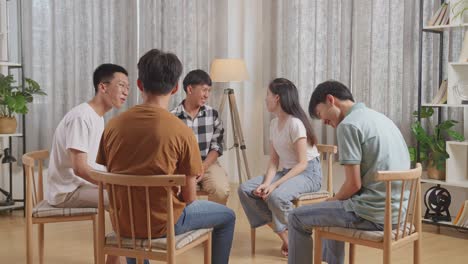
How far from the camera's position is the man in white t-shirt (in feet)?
11.1

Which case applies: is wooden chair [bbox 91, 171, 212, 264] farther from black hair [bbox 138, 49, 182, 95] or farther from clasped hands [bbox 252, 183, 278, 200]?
clasped hands [bbox 252, 183, 278, 200]

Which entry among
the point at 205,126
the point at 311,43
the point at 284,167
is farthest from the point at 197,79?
the point at 311,43

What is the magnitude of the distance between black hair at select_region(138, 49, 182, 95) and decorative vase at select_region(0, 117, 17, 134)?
2.97m

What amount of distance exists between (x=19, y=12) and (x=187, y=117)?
208 cm

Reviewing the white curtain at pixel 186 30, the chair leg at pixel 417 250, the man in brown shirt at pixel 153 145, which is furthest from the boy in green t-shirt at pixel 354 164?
the white curtain at pixel 186 30

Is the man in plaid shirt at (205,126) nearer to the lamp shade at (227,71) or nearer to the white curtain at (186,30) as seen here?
the lamp shade at (227,71)

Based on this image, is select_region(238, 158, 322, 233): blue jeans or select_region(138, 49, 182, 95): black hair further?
select_region(238, 158, 322, 233): blue jeans

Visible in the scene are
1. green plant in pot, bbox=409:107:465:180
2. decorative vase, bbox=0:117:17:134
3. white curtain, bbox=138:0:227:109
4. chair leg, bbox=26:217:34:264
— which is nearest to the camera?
chair leg, bbox=26:217:34:264

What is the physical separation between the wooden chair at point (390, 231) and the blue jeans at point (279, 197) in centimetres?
79

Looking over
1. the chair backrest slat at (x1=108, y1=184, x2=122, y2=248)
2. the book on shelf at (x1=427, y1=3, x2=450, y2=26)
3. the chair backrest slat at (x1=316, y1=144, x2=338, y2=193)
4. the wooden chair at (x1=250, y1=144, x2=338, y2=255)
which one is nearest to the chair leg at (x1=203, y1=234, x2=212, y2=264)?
the chair backrest slat at (x1=108, y1=184, x2=122, y2=248)

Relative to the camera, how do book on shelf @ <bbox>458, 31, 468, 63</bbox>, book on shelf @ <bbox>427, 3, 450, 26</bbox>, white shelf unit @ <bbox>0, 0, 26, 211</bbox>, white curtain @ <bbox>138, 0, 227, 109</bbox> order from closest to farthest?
book on shelf @ <bbox>458, 31, 468, 63</bbox>, book on shelf @ <bbox>427, 3, 450, 26</bbox>, white shelf unit @ <bbox>0, 0, 26, 211</bbox>, white curtain @ <bbox>138, 0, 227, 109</bbox>

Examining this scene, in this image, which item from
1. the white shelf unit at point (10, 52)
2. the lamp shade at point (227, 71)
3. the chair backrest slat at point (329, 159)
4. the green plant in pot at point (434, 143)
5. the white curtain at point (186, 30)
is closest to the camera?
the chair backrest slat at point (329, 159)

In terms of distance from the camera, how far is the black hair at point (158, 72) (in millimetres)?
2748

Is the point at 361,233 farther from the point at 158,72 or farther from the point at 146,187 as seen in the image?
the point at 158,72
